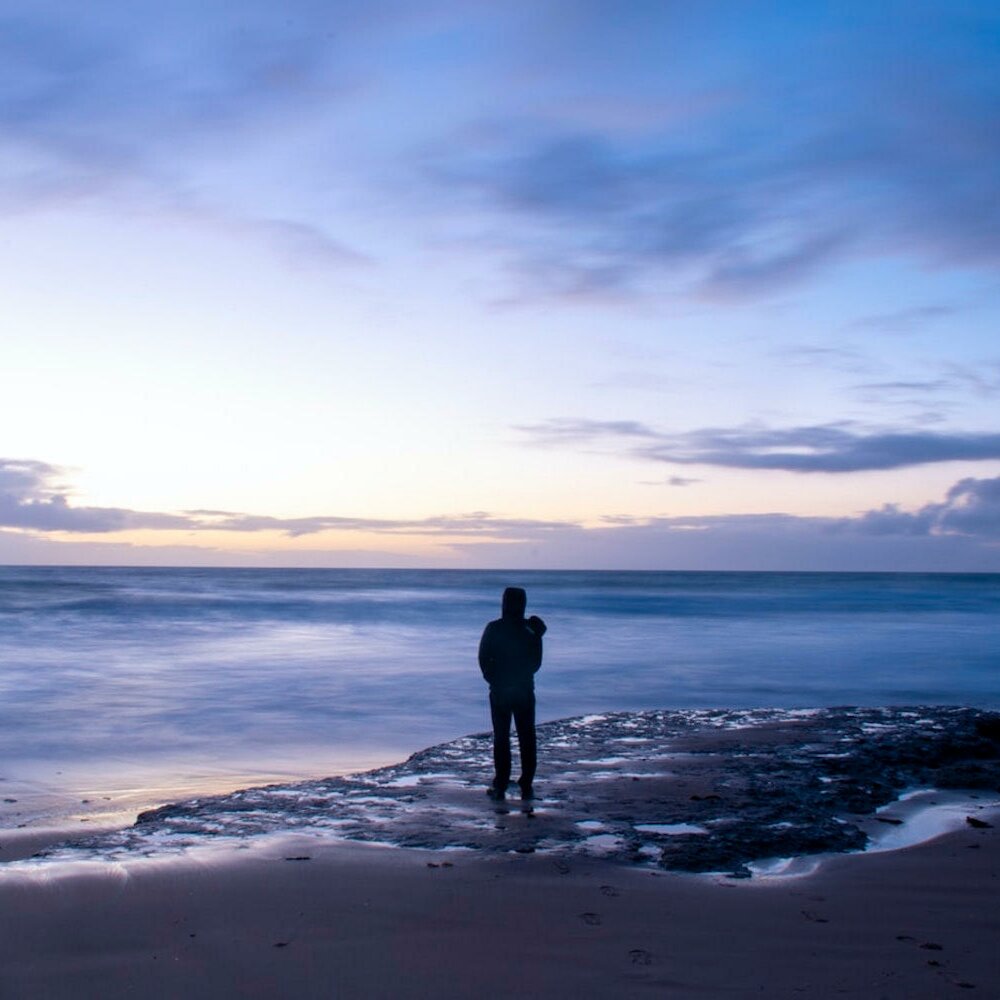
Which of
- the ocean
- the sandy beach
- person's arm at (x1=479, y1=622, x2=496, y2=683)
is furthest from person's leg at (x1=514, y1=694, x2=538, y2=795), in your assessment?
the ocean

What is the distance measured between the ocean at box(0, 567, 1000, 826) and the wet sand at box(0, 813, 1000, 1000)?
3.39 meters

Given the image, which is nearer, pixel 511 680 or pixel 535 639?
pixel 511 680

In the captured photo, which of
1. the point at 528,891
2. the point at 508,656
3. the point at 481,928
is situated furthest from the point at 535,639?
the point at 481,928

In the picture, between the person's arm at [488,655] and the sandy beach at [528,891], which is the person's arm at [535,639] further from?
the sandy beach at [528,891]

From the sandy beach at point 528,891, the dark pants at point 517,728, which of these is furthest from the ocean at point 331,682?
the dark pants at point 517,728

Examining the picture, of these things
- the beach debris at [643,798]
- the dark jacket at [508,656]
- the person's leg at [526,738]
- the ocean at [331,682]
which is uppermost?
the dark jacket at [508,656]

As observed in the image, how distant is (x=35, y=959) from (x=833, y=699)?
16314 millimetres

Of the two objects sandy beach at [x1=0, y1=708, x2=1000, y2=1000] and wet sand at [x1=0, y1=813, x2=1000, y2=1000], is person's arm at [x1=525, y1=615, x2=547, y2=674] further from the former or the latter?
wet sand at [x1=0, y1=813, x2=1000, y2=1000]

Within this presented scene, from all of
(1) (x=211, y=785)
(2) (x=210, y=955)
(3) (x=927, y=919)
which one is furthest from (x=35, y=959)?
(1) (x=211, y=785)

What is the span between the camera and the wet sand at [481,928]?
417 cm

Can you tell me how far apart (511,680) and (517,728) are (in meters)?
0.38

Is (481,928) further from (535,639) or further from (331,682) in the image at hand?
(331,682)

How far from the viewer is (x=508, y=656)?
25.6ft

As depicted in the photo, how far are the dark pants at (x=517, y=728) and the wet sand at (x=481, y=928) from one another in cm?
177
